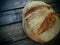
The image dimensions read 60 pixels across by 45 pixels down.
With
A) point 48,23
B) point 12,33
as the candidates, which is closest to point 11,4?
point 12,33

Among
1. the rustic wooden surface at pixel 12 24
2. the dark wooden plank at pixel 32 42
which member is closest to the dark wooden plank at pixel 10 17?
the rustic wooden surface at pixel 12 24

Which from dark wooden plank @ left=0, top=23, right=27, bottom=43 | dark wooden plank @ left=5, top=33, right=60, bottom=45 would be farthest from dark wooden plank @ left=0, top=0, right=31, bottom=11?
dark wooden plank @ left=5, top=33, right=60, bottom=45

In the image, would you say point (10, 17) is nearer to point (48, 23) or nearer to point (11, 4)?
point (11, 4)

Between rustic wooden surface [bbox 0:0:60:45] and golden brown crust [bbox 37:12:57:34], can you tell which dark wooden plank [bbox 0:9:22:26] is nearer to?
rustic wooden surface [bbox 0:0:60:45]

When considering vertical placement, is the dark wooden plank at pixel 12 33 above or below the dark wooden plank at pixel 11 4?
below

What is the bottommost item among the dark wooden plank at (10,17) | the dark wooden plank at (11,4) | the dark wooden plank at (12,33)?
the dark wooden plank at (12,33)

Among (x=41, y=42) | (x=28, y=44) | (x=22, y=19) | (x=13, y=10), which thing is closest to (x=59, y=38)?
(x=41, y=42)

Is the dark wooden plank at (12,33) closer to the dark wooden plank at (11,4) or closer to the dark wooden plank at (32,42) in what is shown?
the dark wooden plank at (32,42)
